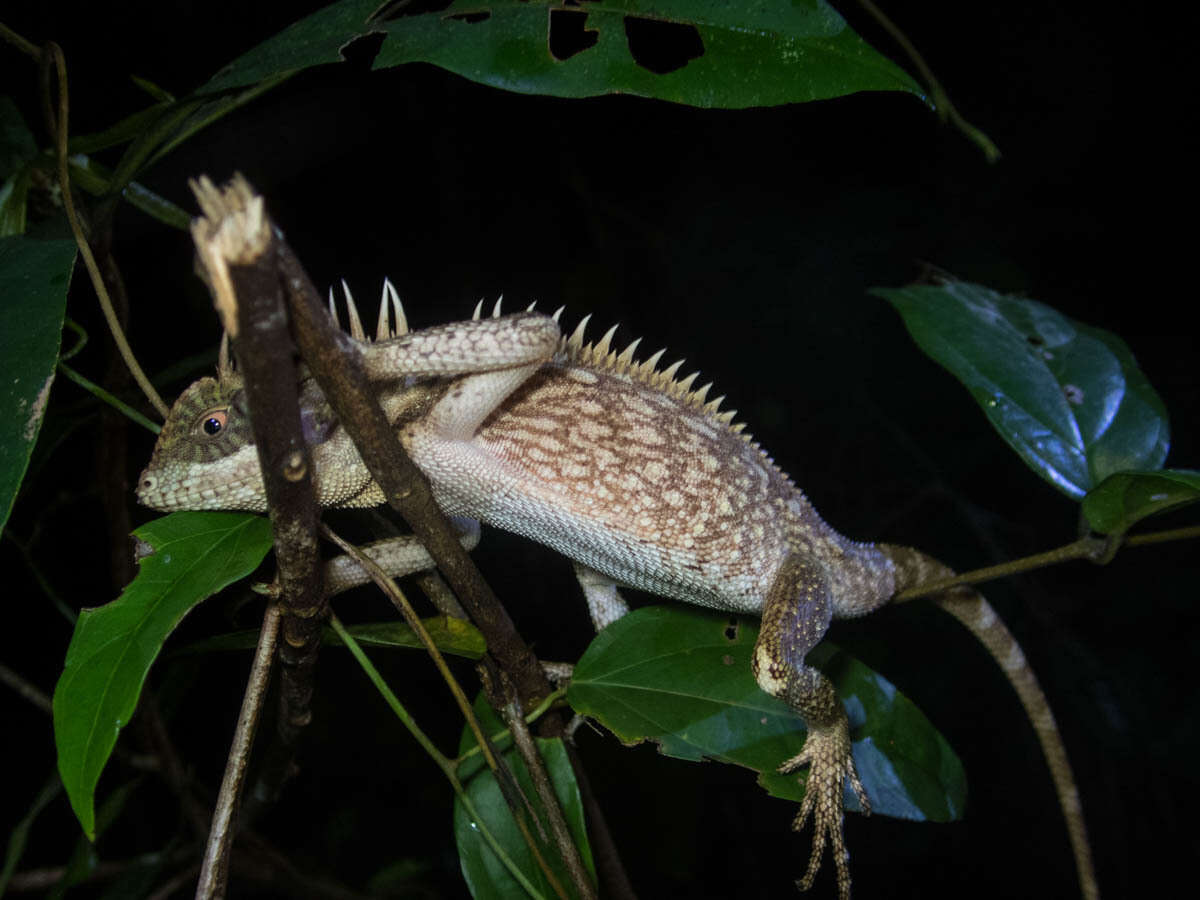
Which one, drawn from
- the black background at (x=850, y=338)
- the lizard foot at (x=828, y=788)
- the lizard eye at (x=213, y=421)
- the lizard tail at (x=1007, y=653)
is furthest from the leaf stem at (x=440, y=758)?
the black background at (x=850, y=338)

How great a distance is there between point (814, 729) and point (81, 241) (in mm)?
1808

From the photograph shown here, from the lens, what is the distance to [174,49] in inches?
118

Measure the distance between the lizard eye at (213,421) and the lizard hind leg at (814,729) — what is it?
126cm

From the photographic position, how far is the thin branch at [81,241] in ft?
5.14

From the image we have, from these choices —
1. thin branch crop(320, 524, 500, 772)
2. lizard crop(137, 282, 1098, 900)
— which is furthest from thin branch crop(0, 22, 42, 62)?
thin branch crop(320, 524, 500, 772)

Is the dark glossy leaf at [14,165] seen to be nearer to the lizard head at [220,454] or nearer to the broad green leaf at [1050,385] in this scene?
the lizard head at [220,454]

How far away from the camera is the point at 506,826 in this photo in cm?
166

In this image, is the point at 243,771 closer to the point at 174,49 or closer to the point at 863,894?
the point at 174,49

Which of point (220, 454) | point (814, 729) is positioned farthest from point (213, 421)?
point (814, 729)

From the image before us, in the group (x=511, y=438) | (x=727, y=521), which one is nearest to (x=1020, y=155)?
(x=727, y=521)

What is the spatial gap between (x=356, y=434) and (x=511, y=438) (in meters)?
0.74

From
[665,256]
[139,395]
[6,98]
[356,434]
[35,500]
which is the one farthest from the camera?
[665,256]

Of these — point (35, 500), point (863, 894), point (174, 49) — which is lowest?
point (863, 894)

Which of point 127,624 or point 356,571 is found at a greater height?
point 127,624
